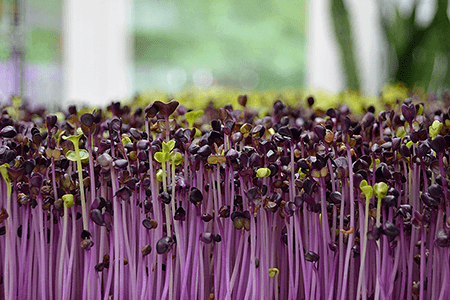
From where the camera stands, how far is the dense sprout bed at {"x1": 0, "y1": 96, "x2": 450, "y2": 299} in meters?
0.46

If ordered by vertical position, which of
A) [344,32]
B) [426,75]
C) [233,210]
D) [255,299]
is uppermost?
[344,32]

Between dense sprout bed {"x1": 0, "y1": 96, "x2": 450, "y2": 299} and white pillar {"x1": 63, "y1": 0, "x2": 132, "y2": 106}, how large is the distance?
14.7ft

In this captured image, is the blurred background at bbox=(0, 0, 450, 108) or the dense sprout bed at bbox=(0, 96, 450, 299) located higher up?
the blurred background at bbox=(0, 0, 450, 108)

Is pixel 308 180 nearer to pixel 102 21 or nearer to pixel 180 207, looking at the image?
pixel 180 207

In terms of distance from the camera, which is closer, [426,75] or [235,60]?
[426,75]

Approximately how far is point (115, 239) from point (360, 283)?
0.30m

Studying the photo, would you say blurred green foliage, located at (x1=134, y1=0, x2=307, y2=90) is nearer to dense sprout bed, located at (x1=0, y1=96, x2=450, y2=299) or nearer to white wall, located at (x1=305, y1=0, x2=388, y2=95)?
white wall, located at (x1=305, y1=0, x2=388, y2=95)

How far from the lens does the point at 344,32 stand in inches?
137

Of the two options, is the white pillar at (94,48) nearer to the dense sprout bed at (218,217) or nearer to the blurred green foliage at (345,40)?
the blurred green foliage at (345,40)

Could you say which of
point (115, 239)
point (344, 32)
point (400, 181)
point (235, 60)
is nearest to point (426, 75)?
point (344, 32)

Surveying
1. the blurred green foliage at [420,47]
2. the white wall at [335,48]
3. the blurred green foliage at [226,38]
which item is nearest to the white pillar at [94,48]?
the blurred green foliage at [226,38]

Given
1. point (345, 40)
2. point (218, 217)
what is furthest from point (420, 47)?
point (218, 217)

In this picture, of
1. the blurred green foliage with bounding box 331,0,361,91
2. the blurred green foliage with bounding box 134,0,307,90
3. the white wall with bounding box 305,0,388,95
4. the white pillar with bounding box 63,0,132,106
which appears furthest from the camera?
the blurred green foliage with bounding box 134,0,307,90

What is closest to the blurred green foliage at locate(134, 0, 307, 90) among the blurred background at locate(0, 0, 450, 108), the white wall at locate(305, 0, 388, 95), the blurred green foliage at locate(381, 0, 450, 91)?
the blurred background at locate(0, 0, 450, 108)
